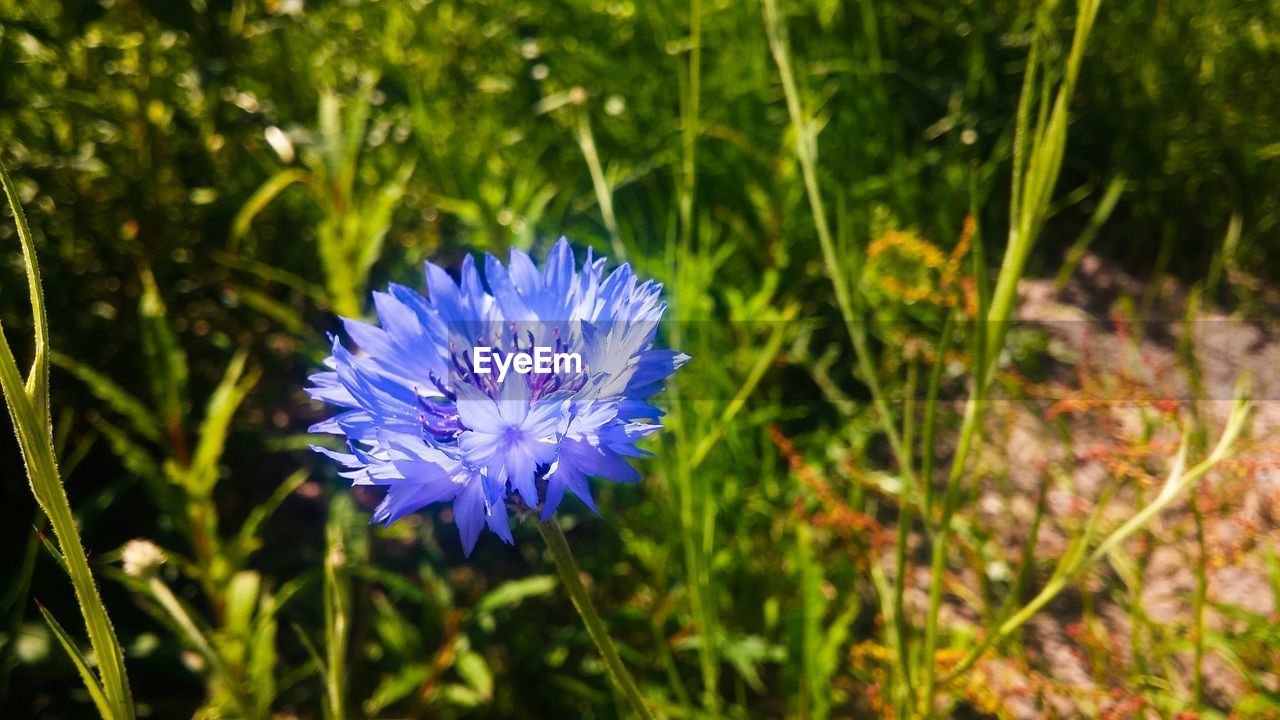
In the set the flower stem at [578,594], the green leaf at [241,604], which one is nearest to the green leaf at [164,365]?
the green leaf at [241,604]

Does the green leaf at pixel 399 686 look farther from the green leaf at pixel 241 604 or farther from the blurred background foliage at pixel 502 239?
the green leaf at pixel 241 604

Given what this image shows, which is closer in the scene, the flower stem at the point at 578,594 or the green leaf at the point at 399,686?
the flower stem at the point at 578,594

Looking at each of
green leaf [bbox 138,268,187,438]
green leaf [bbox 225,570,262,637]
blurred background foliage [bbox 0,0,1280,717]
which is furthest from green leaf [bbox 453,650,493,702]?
green leaf [bbox 138,268,187,438]

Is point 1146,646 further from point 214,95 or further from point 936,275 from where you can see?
point 214,95

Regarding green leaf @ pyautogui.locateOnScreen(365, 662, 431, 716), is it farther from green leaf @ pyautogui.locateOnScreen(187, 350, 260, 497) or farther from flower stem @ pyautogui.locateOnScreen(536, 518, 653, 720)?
flower stem @ pyautogui.locateOnScreen(536, 518, 653, 720)

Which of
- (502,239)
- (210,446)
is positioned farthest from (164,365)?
(502,239)

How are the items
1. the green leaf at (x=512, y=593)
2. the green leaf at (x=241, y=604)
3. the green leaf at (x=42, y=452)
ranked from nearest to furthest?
the green leaf at (x=42, y=452), the green leaf at (x=241, y=604), the green leaf at (x=512, y=593)

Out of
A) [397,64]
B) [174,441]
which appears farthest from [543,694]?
[397,64]
